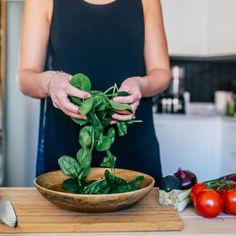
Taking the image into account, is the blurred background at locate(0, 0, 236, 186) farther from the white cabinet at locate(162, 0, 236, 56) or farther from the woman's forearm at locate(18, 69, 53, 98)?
the woman's forearm at locate(18, 69, 53, 98)

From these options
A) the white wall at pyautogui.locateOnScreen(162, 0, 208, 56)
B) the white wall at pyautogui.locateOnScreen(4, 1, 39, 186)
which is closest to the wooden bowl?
the white wall at pyautogui.locateOnScreen(4, 1, 39, 186)

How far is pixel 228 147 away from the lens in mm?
2934

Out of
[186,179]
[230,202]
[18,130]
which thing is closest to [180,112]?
[18,130]

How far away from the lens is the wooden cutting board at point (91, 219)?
0.83 metres

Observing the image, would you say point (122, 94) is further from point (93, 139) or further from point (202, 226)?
point (202, 226)

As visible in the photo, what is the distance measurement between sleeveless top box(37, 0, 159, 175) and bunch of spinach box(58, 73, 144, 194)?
0.35m

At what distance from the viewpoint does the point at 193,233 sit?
0.84 metres

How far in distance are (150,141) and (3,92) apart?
6.04 ft

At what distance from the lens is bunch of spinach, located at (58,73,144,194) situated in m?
0.88

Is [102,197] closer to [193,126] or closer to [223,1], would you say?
[193,126]

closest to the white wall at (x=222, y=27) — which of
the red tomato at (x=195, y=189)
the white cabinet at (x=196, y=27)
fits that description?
the white cabinet at (x=196, y=27)

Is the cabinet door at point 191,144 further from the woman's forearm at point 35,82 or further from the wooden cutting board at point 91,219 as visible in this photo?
the wooden cutting board at point 91,219

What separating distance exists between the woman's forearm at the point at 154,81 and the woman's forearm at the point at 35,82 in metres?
0.25

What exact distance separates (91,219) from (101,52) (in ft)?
1.82
